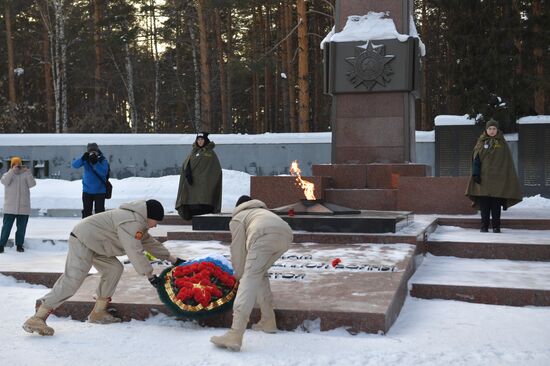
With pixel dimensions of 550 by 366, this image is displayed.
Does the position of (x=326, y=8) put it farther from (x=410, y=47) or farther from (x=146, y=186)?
(x=410, y=47)

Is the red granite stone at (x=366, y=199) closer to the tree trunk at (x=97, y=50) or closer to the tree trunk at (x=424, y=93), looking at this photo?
the tree trunk at (x=97, y=50)

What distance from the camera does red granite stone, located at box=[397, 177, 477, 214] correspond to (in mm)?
10977

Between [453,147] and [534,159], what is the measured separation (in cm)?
232

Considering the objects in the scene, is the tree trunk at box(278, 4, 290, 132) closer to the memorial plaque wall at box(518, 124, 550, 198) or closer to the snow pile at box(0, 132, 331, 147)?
the snow pile at box(0, 132, 331, 147)

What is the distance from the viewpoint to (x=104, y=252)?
479 centimetres

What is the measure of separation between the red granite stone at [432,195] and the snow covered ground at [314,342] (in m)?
5.52

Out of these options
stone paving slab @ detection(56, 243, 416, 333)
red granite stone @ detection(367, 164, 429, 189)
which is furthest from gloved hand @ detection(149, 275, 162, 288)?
red granite stone @ detection(367, 164, 429, 189)

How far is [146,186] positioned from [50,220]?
3.22m

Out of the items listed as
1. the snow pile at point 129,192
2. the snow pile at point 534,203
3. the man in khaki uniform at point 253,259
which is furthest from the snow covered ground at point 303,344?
the snow pile at point 129,192

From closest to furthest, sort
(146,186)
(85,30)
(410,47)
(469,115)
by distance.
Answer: (410,47), (146,186), (469,115), (85,30)

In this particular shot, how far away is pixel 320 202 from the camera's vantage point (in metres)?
8.88

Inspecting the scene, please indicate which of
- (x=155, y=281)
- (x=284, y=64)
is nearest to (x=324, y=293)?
(x=155, y=281)

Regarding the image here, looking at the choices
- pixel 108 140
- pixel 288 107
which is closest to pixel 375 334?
pixel 108 140

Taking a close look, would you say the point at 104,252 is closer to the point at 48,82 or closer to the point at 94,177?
the point at 94,177
